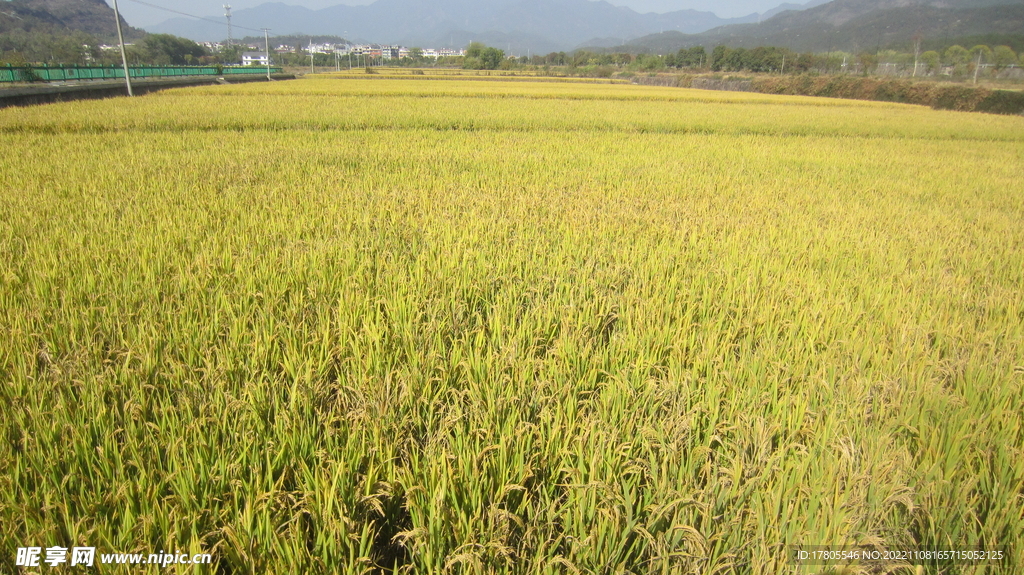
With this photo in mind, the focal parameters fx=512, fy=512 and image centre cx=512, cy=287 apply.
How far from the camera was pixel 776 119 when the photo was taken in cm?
1406

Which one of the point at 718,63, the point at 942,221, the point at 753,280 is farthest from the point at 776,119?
the point at 718,63

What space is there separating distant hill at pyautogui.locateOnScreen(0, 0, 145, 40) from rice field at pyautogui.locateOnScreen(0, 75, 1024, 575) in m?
115

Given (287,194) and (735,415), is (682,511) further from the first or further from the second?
(287,194)

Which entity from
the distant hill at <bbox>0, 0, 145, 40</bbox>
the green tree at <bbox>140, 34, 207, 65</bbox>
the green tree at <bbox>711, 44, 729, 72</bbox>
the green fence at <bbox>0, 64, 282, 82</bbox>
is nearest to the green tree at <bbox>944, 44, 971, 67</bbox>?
the green tree at <bbox>711, 44, 729, 72</bbox>

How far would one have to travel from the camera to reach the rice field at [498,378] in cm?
120

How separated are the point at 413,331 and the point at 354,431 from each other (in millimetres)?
776

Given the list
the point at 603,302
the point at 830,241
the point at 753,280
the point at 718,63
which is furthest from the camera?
the point at 718,63

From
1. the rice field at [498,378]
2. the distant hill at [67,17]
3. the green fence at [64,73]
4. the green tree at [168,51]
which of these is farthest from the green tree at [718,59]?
the distant hill at [67,17]

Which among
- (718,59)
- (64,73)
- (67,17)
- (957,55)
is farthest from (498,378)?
(67,17)

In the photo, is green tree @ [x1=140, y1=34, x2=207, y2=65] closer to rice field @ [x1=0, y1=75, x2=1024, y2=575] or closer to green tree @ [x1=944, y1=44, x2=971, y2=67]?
rice field @ [x1=0, y1=75, x2=1024, y2=575]

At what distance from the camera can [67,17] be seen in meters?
119

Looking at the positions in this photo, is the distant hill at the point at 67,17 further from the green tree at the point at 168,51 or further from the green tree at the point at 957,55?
the green tree at the point at 957,55

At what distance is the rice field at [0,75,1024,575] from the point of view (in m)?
1.20

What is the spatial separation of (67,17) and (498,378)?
168837 millimetres
